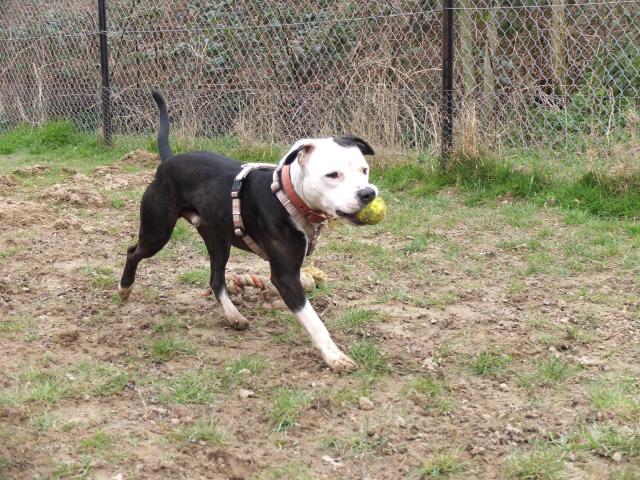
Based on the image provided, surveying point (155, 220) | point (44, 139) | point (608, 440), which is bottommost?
point (44, 139)

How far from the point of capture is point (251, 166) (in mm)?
4035

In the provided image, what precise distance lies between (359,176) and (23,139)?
8192mm

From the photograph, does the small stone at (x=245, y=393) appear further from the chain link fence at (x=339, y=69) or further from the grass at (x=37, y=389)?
the chain link fence at (x=339, y=69)

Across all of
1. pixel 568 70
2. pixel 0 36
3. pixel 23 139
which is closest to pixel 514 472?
pixel 568 70

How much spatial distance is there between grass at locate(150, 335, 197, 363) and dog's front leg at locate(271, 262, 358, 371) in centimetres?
55

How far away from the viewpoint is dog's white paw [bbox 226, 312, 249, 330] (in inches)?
167

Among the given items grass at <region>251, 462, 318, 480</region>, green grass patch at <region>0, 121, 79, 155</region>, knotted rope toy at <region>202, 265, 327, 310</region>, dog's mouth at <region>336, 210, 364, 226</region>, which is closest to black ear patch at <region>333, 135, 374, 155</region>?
dog's mouth at <region>336, 210, 364, 226</region>

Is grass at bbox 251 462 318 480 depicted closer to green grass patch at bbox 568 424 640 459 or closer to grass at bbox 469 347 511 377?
green grass patch at bbox 568 424 640 459

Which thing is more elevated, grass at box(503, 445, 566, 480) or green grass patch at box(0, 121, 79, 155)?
grass at box(503, 445, 566, 480)

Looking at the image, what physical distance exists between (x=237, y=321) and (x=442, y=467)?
A: 1.75m

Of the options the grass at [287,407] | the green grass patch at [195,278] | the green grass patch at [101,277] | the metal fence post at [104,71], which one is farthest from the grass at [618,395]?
the metal fence post at [104,71]

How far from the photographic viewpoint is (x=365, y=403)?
128 inches

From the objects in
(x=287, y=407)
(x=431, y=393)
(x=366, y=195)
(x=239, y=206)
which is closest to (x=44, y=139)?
(x=239, y=206)

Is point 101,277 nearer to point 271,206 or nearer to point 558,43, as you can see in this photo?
point 271,206
